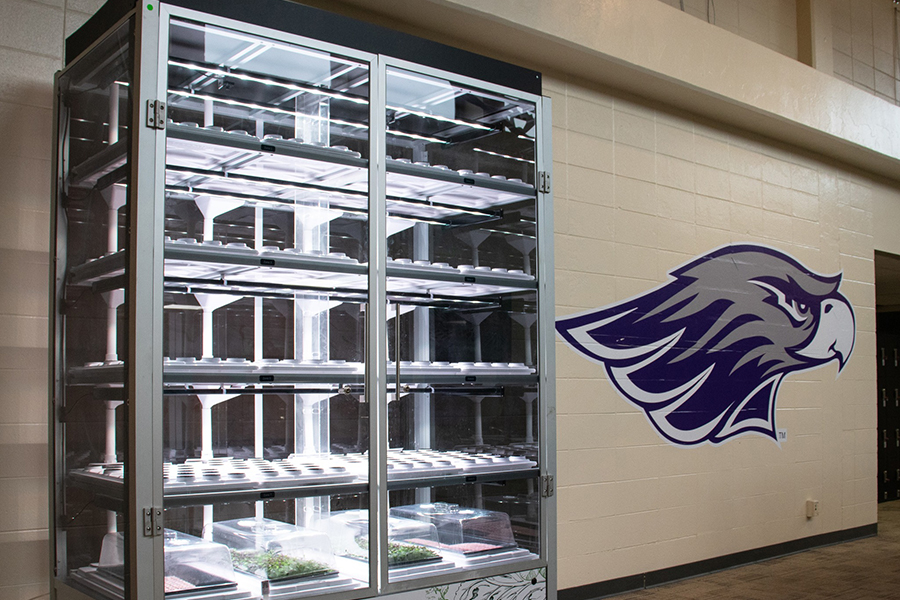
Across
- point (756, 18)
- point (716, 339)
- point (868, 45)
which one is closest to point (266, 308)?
point (716, 339)

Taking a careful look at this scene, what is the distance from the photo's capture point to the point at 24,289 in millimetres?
3393

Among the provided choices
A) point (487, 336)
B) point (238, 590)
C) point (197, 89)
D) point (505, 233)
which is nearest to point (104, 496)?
point (238, 590)

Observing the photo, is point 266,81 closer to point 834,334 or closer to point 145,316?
point 145,316

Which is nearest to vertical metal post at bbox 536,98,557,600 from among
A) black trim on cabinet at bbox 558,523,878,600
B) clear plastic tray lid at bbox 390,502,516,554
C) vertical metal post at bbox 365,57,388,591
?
clear plastic tray lid at bbox 390,502,516,554

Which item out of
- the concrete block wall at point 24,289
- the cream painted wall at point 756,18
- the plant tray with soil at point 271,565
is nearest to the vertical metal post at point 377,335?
the plant tray with soil at point 271,565

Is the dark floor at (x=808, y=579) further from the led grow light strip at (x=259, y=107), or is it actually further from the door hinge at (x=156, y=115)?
the door hinge at (x=156, y=115)

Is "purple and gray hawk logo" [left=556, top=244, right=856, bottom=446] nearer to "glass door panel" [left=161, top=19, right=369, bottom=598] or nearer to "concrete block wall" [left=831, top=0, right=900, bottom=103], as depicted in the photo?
"concrete block wall" [left=831, top=0, right=900, bottom=103]

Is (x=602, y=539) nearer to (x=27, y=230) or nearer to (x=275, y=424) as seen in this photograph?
(x=275, y=424)

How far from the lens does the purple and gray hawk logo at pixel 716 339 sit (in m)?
5.64

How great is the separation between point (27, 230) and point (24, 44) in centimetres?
76

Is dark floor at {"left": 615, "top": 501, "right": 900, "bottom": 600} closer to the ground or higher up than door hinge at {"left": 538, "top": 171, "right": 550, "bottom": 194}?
closer to the ground

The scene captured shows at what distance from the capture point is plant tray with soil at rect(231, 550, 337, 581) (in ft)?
10.5

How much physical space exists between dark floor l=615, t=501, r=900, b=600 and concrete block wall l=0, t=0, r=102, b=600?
349 cm

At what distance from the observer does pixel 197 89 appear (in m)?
3.17
